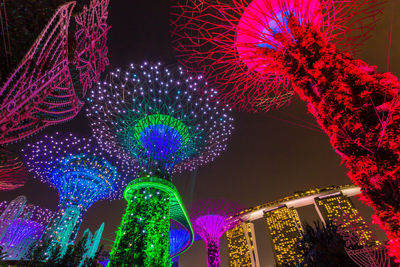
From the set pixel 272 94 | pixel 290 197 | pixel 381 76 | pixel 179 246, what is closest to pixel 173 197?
pixel 272 94

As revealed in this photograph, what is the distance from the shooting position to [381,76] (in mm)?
3324

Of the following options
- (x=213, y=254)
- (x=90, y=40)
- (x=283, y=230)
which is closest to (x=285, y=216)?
(x=283, y=230)

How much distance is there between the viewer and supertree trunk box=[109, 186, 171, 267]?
10016mm

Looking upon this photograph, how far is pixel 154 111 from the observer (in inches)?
524

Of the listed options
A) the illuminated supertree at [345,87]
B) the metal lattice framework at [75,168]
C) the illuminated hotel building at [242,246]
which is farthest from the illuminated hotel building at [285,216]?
the illuminated supertree at [345,87]

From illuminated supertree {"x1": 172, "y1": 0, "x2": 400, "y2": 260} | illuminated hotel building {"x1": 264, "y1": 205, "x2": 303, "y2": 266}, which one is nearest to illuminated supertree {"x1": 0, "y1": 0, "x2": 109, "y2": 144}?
illuminated supertree {"x1": 172, "y1": 0, "x2": 400, "y2": 260}

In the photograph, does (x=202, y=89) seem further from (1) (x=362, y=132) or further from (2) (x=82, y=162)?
(2) (x=82, y=162)

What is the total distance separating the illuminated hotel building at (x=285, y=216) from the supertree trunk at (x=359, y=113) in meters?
31.9

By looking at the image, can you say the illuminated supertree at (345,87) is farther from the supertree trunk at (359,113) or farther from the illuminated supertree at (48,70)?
the illuminated supertree at (48,70)

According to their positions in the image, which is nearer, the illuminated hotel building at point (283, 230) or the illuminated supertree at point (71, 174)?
the illuminated supertree at point (71, 174)

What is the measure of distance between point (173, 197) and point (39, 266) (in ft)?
23.3

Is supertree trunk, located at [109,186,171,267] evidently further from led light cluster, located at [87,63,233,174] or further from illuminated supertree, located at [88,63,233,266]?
led light cluster, located at [87,63,233,174]

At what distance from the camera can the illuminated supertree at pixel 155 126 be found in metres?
11.4

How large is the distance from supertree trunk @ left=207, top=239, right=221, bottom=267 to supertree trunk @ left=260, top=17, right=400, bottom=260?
66.9 feet
